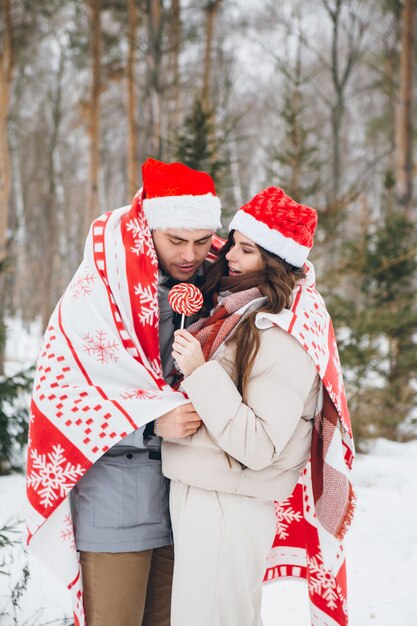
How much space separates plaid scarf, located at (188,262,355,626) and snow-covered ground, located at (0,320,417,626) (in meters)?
0.69

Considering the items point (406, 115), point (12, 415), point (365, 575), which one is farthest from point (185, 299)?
point (406, 115)

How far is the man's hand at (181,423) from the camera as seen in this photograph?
87.0 inches

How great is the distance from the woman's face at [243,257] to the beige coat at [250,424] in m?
0.36

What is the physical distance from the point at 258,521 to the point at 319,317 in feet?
2.72

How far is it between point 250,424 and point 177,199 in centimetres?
105

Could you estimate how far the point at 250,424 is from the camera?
2102 mm

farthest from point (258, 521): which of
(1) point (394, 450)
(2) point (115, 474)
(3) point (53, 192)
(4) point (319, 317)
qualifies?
(3) point (53, 192)

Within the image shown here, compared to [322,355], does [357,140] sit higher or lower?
higher

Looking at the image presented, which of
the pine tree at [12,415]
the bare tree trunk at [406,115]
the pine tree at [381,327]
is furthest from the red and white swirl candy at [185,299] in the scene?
the bare tree trunk at [406,115]

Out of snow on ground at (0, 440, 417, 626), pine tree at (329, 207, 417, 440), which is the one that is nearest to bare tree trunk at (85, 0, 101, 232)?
pine tree at (329, 207, 417, 440)

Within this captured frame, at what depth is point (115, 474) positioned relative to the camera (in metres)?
2.39

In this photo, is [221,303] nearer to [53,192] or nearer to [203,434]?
[203,434]

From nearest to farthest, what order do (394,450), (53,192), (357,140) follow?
(394,450) < (53,192) < (357,140)

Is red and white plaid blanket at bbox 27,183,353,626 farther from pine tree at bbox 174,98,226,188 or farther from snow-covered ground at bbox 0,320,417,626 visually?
pine tree at bbox 174,98,226,188
